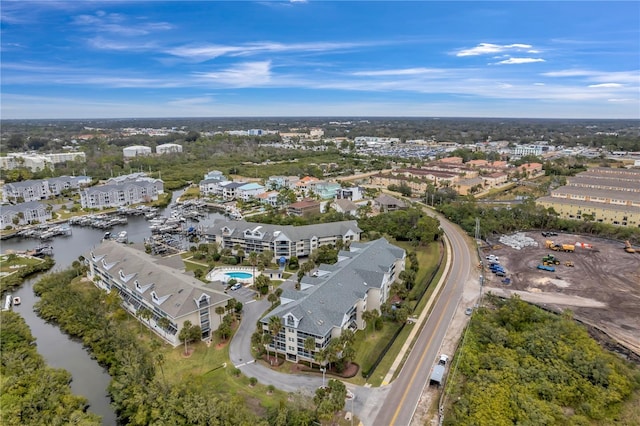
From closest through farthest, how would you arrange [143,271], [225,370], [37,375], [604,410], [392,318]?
[604,410] → [37,375] → [225,370] → [392,318] → [143,271]

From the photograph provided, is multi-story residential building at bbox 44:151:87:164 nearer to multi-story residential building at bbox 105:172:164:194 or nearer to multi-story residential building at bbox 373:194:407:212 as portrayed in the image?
multi-story residential building at bbox 105:172:164:194

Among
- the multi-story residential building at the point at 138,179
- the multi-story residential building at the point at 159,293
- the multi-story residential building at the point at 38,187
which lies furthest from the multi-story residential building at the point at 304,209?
the multi-story residential building at the point at 38,187

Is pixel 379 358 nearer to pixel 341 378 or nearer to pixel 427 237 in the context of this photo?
pixel 341 378

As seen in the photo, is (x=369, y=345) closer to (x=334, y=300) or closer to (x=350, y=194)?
(x=334, y=300)

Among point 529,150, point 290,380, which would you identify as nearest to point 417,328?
point 290,380

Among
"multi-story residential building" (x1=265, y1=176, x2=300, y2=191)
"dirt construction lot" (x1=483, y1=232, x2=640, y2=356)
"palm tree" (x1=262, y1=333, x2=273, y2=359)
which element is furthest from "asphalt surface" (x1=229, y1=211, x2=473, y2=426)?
"multi-story residential building" (x1=265, y1=176, x2=300, y2=191)

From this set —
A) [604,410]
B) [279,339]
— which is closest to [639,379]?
[604,410]
